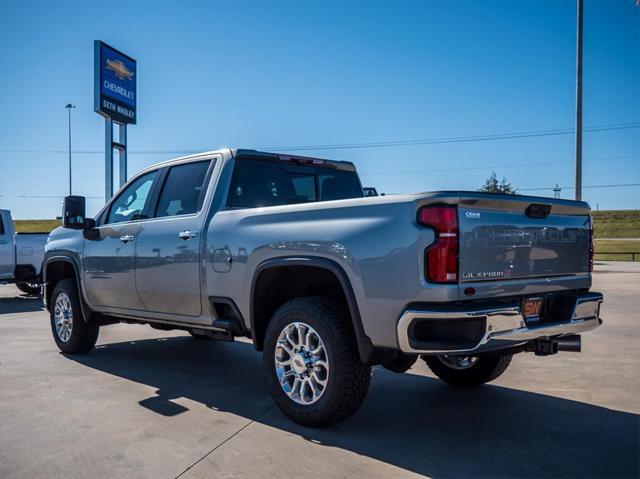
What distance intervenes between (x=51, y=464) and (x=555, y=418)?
11.0ft

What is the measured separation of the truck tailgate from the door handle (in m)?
2.34

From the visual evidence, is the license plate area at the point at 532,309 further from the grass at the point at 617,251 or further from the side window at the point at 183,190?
the grass at the point at 617,251

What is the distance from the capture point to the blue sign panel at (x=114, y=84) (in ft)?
61.9

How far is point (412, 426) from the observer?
411cm

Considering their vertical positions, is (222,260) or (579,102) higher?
(579,102)

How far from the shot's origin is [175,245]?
16.6ft

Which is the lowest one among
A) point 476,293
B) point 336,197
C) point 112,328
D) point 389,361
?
point 112,328

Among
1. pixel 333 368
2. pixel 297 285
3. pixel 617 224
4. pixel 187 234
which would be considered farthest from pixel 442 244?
pixel 617 224

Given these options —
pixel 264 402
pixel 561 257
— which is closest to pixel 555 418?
pixel 561 257

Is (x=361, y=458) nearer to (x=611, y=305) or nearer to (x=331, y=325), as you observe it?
(x=331, y=325)

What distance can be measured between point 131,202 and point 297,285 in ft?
7.99

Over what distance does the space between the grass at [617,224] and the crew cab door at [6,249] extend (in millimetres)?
70838

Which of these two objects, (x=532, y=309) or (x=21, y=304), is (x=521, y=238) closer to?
(x=532, y=309)

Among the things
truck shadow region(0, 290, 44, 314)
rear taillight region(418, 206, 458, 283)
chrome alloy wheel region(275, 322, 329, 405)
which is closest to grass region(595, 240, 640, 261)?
truck shadow region(0, 290, 44, 314)
